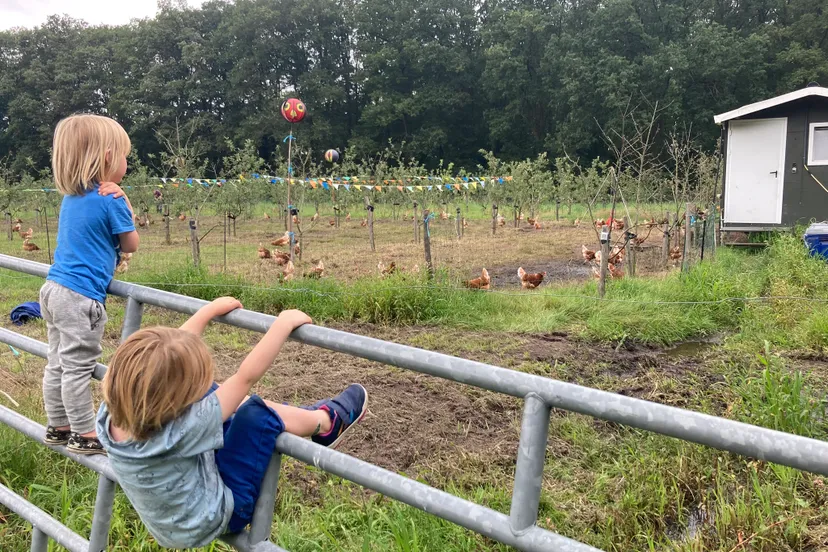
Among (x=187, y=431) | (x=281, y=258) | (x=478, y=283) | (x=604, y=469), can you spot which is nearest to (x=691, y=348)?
(x=478, y=283)

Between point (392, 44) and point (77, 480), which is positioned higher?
point (392, 44)

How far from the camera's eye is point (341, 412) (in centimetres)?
196

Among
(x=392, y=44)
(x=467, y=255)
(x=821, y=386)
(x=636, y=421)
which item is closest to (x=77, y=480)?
(x=636, y=421)

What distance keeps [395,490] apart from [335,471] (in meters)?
0.14

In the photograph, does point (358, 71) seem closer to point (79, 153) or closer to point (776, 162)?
point (776, 162)

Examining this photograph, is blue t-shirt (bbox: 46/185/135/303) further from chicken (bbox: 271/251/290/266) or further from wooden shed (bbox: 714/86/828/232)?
wooden shed (bbox: 714/86/828/232)

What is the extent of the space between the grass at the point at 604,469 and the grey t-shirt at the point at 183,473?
39.3 inches

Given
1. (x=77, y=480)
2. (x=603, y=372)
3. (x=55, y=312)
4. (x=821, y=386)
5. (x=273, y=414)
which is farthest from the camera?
(x=603, y=372)

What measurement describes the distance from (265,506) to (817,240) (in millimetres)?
9328

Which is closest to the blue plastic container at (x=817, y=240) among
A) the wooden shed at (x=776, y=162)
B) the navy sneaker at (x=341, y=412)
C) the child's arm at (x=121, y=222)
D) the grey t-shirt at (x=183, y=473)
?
the wooden shed at (x=776, y=162)

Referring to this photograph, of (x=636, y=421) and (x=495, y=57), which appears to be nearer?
(x=636, y=421)

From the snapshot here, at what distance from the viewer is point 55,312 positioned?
6.68 feet

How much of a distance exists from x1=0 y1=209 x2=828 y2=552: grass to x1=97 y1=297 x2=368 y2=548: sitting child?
101 cm

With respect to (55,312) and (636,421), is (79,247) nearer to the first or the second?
(55,312)
